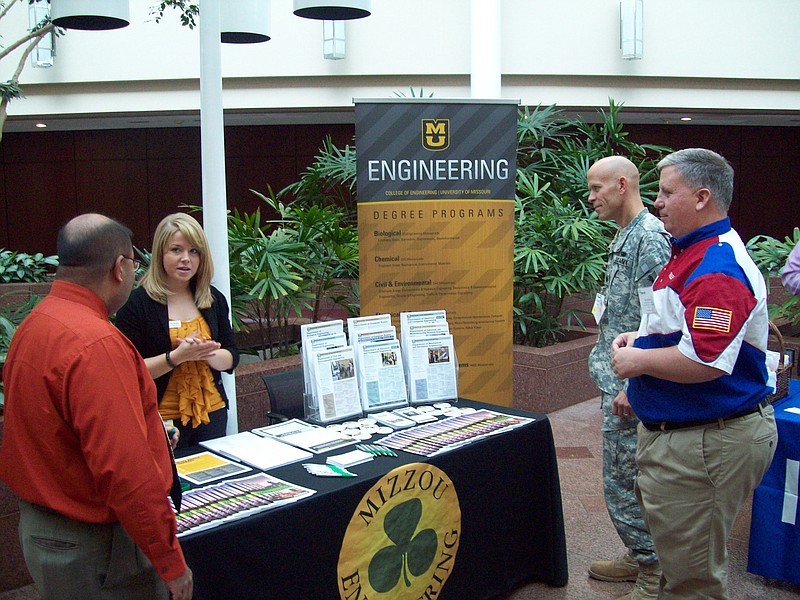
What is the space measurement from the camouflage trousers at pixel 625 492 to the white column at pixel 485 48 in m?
6.61

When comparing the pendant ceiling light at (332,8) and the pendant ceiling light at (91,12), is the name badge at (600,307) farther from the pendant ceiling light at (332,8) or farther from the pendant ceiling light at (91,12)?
the pendant ceiling light at (91,12)

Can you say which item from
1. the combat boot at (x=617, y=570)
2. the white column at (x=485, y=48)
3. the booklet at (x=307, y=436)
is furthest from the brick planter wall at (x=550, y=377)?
the white column at (x=485, y=48)

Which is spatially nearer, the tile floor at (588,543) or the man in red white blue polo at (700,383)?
the man in red white blue polo at (700,383)

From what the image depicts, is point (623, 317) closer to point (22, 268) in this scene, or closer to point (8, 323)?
point (8, 323)

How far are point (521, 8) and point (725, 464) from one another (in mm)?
8690

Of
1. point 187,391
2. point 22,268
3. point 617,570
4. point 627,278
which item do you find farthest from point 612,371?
point 22,268

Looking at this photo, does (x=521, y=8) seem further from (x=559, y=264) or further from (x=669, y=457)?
(x=669, y=457)

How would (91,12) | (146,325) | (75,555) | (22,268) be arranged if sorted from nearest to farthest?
(75,555), (146,325), (91,12), (22,268)

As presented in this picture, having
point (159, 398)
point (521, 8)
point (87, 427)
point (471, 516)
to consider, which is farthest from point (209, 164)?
point (521, 8)

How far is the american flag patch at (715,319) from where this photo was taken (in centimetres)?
196

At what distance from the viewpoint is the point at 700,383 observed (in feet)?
6.79

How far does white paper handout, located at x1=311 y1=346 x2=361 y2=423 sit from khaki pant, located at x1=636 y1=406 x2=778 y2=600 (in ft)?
3.73

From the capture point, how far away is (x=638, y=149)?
699 centimetres

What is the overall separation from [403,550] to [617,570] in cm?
113
